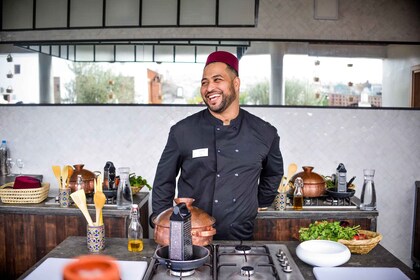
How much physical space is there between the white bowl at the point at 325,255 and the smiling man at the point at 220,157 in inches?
26.8

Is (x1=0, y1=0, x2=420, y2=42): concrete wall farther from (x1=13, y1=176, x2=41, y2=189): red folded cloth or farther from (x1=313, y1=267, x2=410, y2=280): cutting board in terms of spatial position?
(x1=313, y1=267, x2=410, y2=280): cutting board

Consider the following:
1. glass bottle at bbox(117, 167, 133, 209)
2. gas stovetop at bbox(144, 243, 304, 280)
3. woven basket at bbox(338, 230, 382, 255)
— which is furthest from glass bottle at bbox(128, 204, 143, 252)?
glass bottle at bbox(117, 167, 133, 209)

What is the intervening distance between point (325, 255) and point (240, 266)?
40 centimetres

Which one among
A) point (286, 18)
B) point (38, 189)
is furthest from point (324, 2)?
point (38, 189)

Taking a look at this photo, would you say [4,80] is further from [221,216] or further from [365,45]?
[365,45]

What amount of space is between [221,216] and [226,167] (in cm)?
30

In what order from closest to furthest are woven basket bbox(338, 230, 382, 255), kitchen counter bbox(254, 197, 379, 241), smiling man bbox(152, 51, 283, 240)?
woven basket bbox(338, 230, 382, 255)
smiling man bbox(152, 51, 283, 240)
kitchen counter bbox(254, 197, 379, 241)

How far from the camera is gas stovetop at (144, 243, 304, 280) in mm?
1850

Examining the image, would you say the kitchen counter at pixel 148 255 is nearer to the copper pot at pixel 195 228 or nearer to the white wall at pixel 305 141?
the copper pot at pixel 195 228

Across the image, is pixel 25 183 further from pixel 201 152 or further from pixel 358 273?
pixel 358 273

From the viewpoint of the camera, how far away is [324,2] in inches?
191

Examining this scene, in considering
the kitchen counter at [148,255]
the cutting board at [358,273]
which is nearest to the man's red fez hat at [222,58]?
the kitchen counter at [148,255]

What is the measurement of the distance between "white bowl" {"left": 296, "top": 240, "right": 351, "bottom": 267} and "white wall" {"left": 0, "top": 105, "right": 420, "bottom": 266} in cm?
281

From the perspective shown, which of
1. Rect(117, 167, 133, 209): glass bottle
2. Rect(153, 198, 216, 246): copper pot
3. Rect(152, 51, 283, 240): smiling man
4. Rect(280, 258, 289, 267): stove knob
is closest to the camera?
Rect(280, 258, 289, 267): stove knob
